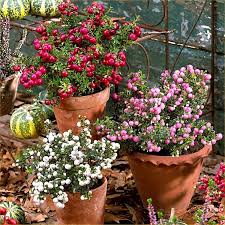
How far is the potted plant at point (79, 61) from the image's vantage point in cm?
334

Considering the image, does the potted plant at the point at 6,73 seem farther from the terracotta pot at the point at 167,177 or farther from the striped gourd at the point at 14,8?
the terracotta pot at the point at 167,177

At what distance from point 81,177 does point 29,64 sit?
66cm

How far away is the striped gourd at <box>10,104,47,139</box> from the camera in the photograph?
3969mm

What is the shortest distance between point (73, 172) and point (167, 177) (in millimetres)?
534

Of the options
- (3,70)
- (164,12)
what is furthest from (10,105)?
(164,12)

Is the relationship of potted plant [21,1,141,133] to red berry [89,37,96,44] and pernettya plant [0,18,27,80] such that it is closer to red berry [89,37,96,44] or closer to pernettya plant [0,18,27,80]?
red berry [89,37,96,44]

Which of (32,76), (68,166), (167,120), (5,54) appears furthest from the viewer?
(5,54)

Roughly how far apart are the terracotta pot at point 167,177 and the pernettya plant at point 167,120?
0.05 m

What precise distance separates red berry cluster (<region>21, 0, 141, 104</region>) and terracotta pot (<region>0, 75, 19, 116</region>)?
687 mm

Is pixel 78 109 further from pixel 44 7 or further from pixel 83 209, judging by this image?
pixel 44 7

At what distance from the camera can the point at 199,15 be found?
4.04 m

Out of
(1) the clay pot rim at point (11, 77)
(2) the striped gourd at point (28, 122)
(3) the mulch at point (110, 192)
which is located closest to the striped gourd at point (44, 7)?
(1) the clay pot rim at point (11, 77)

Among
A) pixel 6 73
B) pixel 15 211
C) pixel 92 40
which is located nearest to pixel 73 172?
pixel 15 211

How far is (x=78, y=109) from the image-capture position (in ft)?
11.5
